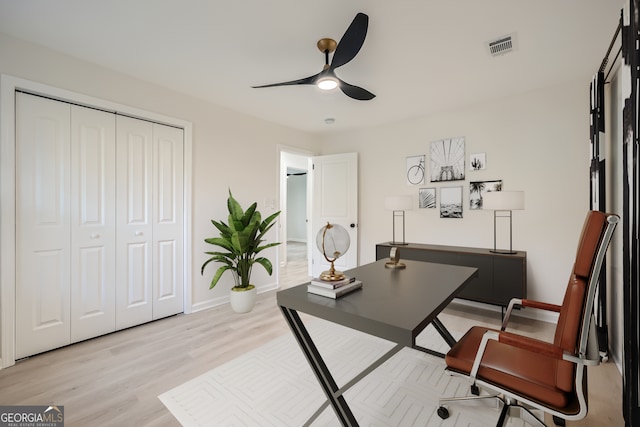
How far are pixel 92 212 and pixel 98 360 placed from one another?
135 cm

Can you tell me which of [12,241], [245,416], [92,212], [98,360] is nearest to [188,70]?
[92,212]

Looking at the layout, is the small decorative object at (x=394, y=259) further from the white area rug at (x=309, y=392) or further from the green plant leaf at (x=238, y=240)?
the green plant leaf at (x=238, y=240)

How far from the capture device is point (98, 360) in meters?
2.38

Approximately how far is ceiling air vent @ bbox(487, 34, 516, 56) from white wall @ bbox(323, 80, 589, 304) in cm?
126

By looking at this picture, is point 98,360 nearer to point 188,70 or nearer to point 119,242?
point 119,242

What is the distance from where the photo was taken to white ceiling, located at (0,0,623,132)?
6.32 ft

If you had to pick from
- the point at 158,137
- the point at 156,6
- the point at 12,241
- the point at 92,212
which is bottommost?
the point at 12,241

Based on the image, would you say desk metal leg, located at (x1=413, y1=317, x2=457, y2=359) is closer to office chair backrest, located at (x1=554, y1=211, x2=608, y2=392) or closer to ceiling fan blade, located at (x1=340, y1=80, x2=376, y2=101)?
office chair backrest, located at (x1=554, y1=211, x2=608, y2=392)

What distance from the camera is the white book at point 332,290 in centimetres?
149

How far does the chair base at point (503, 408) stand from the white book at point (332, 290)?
36.2 inches

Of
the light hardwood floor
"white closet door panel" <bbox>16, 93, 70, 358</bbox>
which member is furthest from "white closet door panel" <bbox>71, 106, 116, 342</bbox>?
the light hardwood floor

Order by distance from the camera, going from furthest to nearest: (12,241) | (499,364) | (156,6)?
(12,241) < (156,6) < (499,364)

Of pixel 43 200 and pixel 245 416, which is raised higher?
pixel 43 200

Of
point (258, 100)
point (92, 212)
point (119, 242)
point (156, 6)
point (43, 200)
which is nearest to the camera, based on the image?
point (156, 6)
